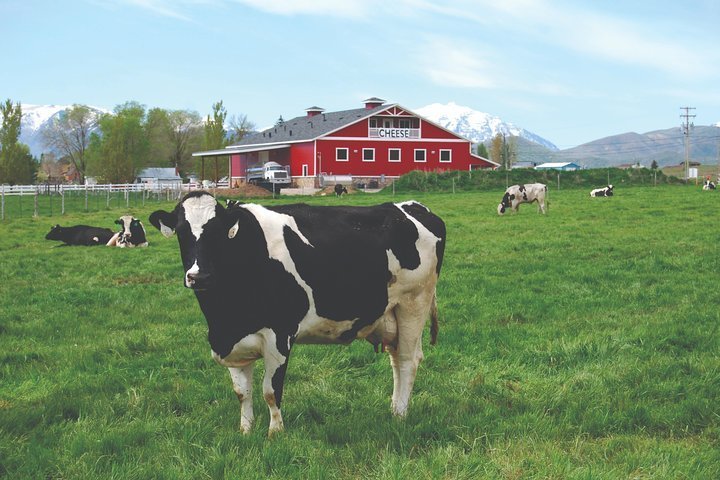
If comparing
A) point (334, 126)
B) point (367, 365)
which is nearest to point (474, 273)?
point (367, 365)

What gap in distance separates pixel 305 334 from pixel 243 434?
90 cm

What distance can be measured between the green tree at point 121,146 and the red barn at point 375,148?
3182 cm

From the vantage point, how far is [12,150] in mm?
88688

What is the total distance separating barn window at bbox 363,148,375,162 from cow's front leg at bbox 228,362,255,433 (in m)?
56.1

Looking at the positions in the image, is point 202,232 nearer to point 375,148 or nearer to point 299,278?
point 299,278

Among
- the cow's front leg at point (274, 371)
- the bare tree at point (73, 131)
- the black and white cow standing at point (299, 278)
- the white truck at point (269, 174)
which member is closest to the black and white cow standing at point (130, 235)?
the black and white cow standing at point (299, 278)

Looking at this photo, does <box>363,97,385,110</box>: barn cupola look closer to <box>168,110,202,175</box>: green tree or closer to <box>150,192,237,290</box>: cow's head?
<box>168,110,202,175</box>: green tree

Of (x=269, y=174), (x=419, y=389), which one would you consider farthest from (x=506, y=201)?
(x=269, y=174)

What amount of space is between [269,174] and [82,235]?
1552 inches

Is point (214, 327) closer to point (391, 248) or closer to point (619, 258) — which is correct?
point (391, 248)

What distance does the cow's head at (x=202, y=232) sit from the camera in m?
5.20

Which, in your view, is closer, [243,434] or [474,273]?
[243,434]

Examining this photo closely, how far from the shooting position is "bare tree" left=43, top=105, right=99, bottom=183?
108312mm

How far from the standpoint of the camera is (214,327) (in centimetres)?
562
